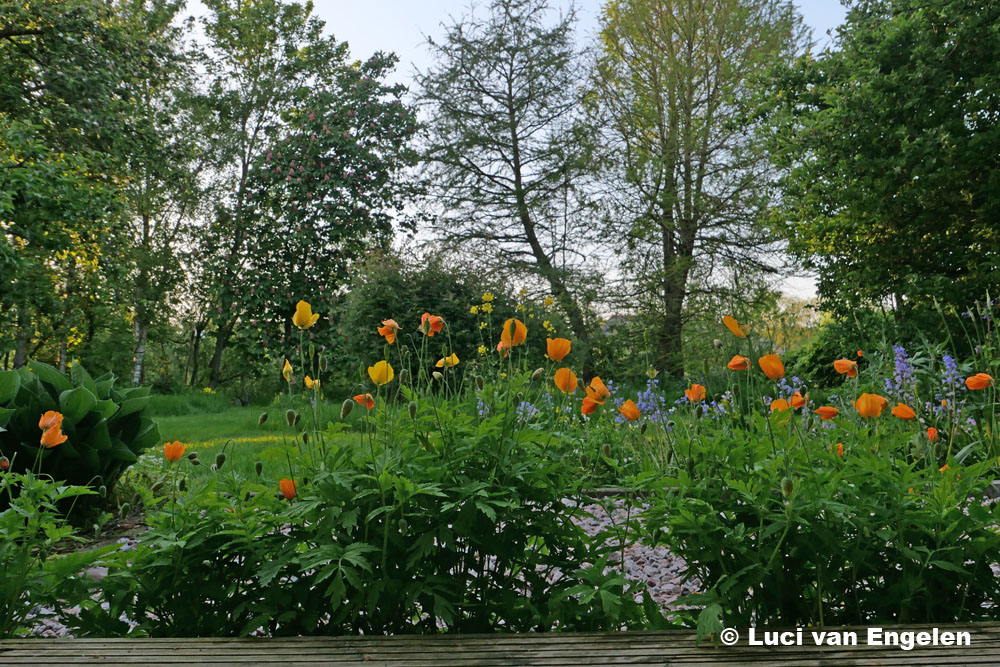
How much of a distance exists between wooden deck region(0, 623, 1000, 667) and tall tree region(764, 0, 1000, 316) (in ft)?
22.3

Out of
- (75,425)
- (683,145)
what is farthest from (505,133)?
(75,425)

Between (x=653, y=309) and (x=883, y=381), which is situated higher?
(x=653, y=309)

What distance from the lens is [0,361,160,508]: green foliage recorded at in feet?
8.62

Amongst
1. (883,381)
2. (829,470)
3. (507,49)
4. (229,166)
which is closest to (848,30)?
(507,49)

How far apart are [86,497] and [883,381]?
4.53 m

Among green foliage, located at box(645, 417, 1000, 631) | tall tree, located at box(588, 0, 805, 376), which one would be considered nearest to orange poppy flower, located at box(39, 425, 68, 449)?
green foliage, located at box(645, 417, 1000, 631)

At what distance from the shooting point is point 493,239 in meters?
10.8

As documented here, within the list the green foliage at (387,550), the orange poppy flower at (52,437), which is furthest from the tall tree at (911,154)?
the orange poppy flower at (52,437)

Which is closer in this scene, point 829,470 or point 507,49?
point 829,470

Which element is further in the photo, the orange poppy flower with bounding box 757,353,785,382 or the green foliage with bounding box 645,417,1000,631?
the orange poppy flower with bounding box 757,353,785,382

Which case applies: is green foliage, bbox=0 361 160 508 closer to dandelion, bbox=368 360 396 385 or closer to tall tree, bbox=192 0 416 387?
dandelion, bbox=368 360 396 385

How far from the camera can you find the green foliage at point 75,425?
263cm

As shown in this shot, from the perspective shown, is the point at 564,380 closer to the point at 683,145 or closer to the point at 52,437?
the point at 52,437

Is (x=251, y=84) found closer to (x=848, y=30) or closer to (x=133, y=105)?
(x=133, y=105)
